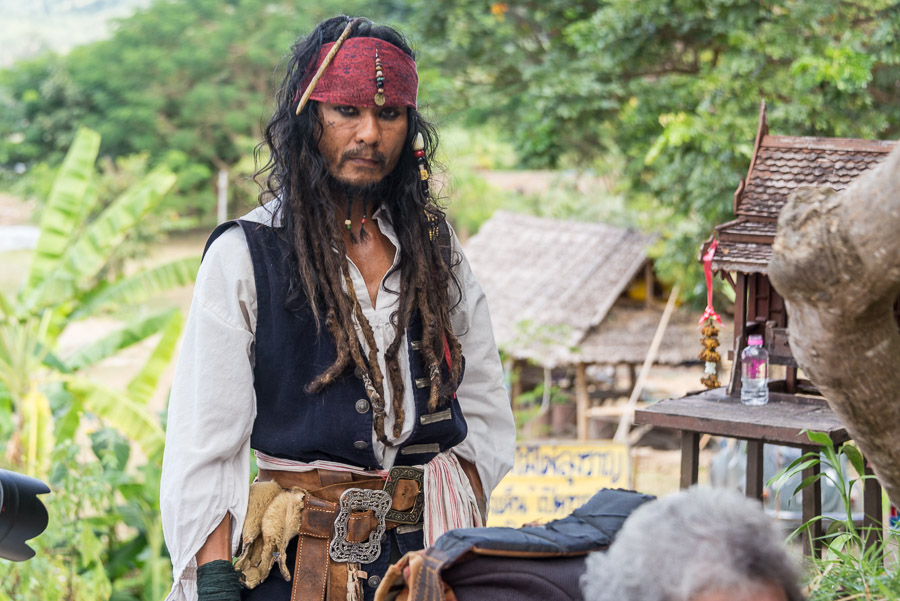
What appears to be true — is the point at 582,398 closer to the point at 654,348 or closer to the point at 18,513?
the point at 654,348

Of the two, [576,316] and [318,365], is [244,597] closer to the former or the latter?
[318,365]

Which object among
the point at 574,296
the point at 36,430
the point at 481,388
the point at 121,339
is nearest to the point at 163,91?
the point at 574,296

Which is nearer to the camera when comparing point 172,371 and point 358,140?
point 358,140

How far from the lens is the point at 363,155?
6.69 ft

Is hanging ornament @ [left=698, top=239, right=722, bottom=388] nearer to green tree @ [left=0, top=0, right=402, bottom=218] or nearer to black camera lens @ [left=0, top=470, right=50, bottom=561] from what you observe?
black camera lens @ [left=0, top=470, right=50, bottom=561]

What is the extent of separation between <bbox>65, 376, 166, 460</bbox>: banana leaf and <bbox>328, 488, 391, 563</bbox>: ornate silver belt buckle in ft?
15.4

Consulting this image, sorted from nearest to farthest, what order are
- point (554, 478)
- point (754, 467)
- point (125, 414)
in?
point (754, 467), point (125, 414), point (554, 478)

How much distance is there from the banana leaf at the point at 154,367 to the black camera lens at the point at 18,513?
17.8 feet

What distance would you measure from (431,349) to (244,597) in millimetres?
636

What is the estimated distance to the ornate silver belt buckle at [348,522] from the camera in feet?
6.23

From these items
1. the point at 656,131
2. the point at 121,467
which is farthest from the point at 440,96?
the point at 121,467

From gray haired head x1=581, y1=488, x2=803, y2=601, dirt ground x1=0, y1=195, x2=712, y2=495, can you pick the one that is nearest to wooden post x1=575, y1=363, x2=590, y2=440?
dirt ground x1=0, y1=195, x2=712, y2=495

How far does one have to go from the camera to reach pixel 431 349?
2.04m

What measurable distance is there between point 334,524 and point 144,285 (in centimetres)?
614
